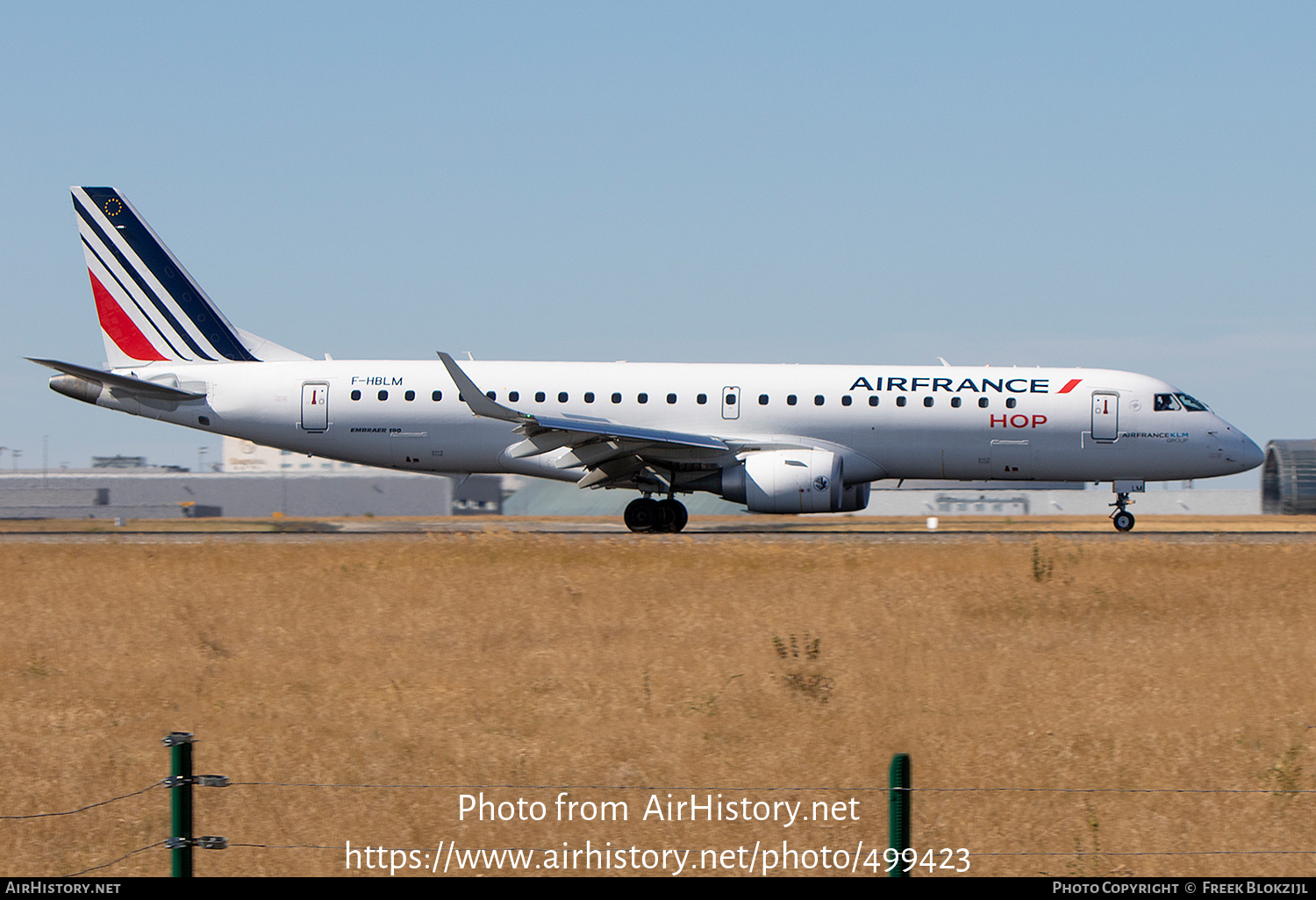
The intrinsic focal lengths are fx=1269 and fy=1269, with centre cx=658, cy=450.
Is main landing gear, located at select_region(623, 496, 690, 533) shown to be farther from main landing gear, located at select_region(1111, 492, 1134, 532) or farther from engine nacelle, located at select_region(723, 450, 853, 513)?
main landing gear, located at select_region(1111, 492, 1134, 532)

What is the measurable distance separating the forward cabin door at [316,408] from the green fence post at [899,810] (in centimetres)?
2408

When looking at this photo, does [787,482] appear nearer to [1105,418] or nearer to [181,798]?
[1105,418]

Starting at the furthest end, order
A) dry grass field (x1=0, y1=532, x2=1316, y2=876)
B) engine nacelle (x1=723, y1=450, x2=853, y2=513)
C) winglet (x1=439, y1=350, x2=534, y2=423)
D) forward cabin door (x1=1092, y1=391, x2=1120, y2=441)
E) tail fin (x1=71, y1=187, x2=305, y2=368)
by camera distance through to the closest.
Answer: tail fin (x1=71, y1=187, x2=305, y2=368) < forward cabin door (x1=1092, y1=391, x2=1120, y2=441) < engine nacelle (x1=723, y1=450, x2=853, y2=513) < winglet (x1=439, y1=350, x2=534, y2=423) < dry grass field (x1=0, y1=532, x2=1316, y2=876)

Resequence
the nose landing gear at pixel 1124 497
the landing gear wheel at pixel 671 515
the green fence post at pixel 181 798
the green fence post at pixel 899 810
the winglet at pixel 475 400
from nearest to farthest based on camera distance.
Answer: the green fence post at pixel 899 810
the green fence post at pixel 181 798
the winglet at pixel 475 400
the landing gear wheel at pixel 671 515
the nose landing gear at pixel 1124 497

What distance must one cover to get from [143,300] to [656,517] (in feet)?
44.6

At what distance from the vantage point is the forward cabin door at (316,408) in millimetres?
28406

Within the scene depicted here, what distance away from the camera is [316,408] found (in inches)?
1120

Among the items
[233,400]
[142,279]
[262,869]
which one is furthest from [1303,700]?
[142,279]

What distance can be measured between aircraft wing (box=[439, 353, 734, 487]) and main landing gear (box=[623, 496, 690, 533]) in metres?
1.05

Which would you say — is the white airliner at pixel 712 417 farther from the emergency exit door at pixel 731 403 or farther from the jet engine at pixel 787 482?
the jet engine at pixel 787 482

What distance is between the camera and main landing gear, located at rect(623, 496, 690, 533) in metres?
28.5

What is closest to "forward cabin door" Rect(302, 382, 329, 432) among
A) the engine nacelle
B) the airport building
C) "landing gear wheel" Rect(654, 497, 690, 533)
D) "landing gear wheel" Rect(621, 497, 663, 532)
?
"landing gear wheel" Rect(621, 497, 663, 532)

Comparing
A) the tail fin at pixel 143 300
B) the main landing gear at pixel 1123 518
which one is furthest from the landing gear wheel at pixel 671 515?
the main landing gear at pixel 1123 518
